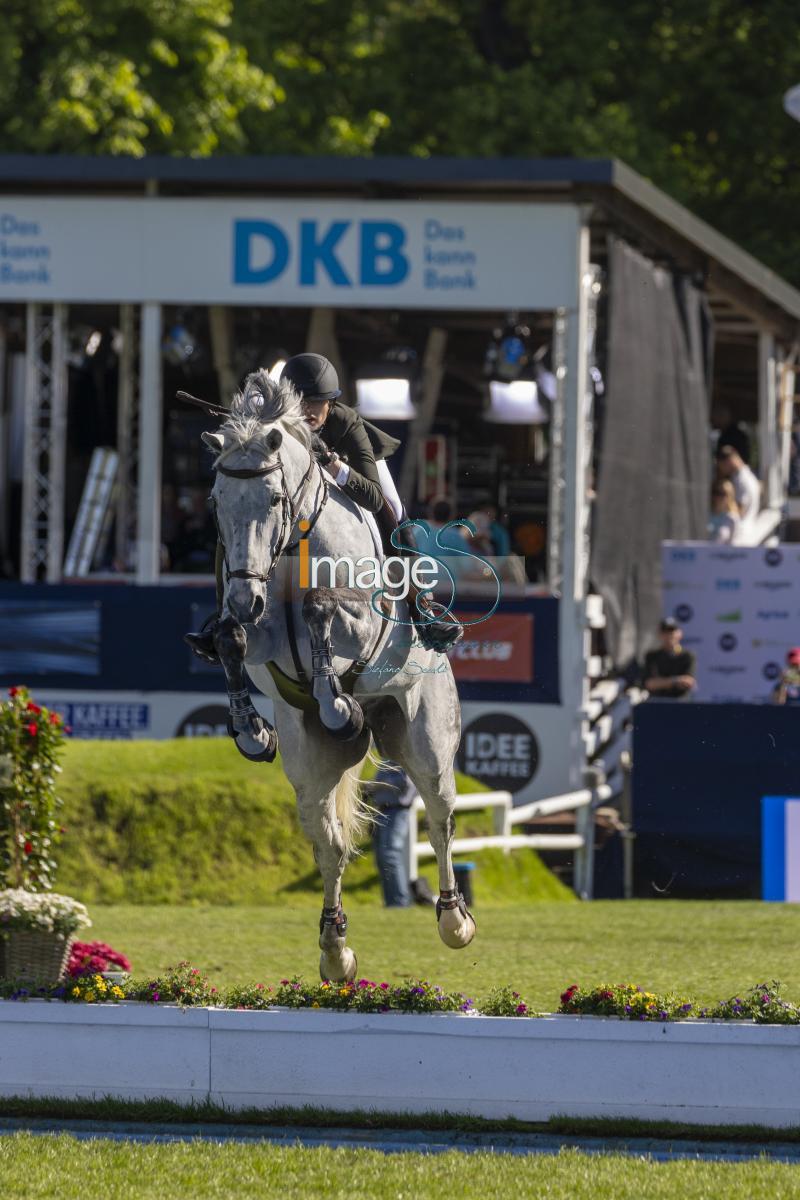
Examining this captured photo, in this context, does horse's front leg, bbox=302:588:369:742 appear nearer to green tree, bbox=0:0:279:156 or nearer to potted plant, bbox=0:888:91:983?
potted plant, bbox=0:888:91:983

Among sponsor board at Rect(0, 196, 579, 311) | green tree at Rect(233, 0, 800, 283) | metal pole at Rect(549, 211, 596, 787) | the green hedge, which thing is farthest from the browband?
green tree at Rect(233, 0, 800, 283)

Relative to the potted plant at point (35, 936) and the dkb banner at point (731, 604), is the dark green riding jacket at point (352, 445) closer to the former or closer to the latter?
the potted plant at point (35, 936)

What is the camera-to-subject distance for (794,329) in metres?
28.8

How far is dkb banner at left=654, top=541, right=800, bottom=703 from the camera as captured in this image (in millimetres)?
18859

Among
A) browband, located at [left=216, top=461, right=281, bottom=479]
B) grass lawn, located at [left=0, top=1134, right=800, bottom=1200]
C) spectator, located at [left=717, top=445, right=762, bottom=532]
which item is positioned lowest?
grass lawn, located at [left=0, top=1134, right=800, bottom=1200]

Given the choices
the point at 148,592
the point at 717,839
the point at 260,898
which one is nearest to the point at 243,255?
the point at 148,592

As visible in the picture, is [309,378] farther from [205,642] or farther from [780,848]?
[780,848]

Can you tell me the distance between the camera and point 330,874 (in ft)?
27.8

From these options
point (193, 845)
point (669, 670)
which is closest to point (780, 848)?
point (669, 670)

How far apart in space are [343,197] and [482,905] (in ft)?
24.3

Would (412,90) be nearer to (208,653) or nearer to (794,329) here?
(794,329)

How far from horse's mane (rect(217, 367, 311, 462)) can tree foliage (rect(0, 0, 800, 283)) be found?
21.5 meters

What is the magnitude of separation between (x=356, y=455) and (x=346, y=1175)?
2974 mm

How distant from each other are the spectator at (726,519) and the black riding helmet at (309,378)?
539 inches
